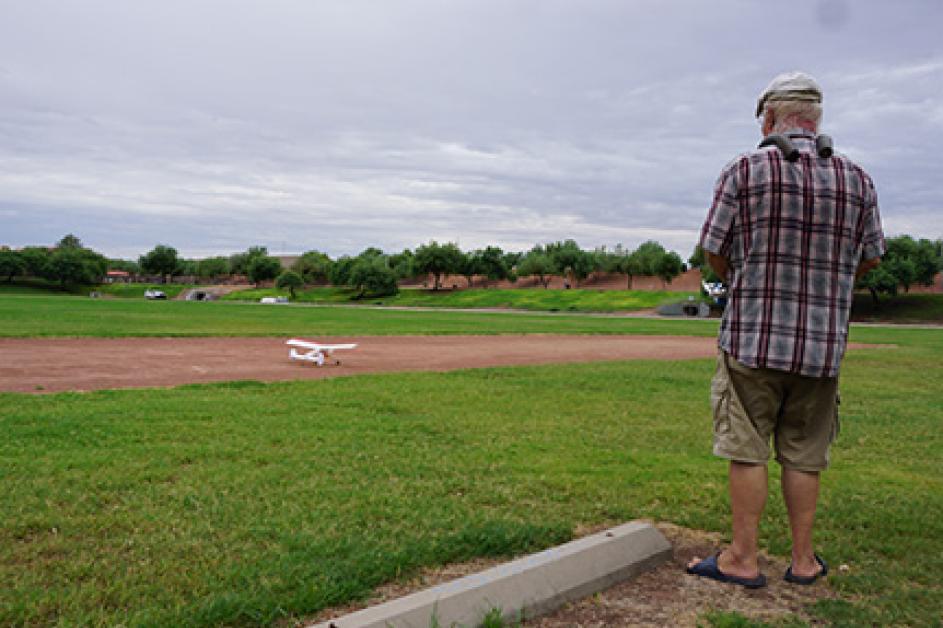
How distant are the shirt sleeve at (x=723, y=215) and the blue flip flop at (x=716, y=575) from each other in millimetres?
1618

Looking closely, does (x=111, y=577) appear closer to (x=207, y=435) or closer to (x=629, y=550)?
(x=629, y=550)

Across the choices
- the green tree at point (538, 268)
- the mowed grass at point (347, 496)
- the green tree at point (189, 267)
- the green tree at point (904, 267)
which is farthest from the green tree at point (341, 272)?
the mowed grass at point (347, 496)

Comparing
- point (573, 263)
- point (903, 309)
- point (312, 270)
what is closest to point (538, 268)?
point (573, 263)

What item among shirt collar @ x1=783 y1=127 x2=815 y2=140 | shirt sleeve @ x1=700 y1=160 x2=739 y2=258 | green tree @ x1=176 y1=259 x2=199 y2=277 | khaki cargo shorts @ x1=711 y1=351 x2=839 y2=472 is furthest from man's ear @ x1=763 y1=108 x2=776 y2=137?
green tree @ x1=176 y1=259 x2=199 y2=277

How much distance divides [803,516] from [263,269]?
129 m

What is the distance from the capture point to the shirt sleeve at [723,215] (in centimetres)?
351

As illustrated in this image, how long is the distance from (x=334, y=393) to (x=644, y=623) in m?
7.50

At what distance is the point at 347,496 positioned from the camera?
4.89m

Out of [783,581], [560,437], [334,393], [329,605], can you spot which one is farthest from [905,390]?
[329,605]

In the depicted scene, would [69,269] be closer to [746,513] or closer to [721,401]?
[721,401]

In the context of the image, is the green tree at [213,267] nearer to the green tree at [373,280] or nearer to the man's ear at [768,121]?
the green tree at [373,280]

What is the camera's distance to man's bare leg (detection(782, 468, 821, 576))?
3.67 m

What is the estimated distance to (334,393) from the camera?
1012 centimetres

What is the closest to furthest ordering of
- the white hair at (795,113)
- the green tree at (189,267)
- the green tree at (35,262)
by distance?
the white hair at (795,113) → the green tree at (35,262) → the green tree at (189,267)
